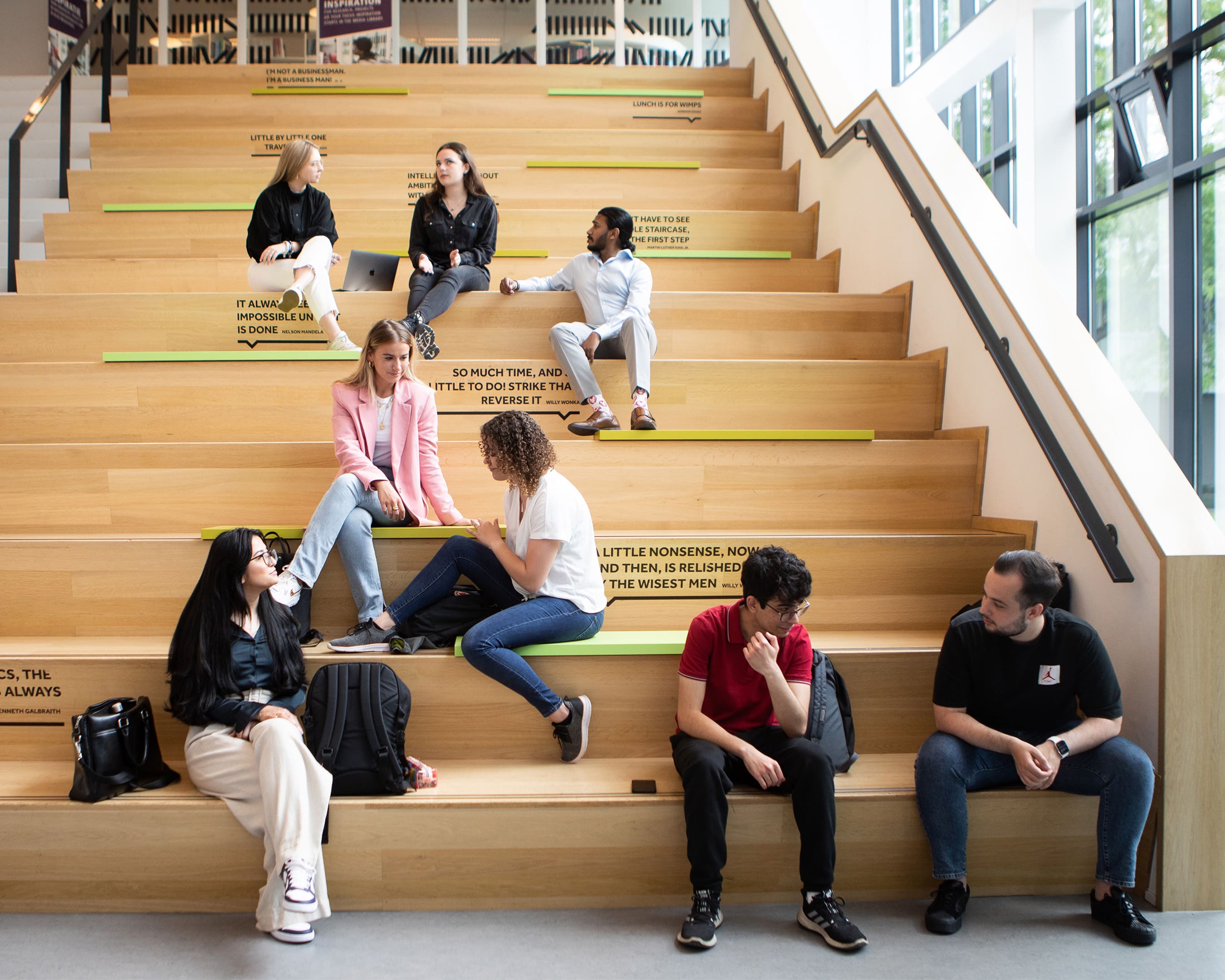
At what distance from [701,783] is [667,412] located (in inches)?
63.0

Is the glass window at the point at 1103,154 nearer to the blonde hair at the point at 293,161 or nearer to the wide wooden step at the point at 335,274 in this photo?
the wide wooden step at the point at 335,274

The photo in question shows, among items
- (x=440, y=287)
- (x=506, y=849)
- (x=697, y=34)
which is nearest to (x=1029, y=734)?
(x=506, y=849)

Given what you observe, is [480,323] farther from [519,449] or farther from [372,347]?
[519,449]

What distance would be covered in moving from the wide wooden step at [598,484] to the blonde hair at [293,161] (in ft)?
4.53

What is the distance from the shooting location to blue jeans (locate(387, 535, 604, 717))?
8.04 feet

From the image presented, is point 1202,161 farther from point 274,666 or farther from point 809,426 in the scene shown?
point 274,666

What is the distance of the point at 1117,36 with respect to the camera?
16.9 feet

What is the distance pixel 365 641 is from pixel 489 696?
0.38 meters

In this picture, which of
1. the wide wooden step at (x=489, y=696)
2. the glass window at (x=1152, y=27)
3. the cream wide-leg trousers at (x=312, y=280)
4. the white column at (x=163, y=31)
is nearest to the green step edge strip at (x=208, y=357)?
the cream wide-leg trousers at (x=312, y=280)

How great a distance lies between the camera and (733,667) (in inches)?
92.6

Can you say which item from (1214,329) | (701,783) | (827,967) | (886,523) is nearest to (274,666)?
(701,783)

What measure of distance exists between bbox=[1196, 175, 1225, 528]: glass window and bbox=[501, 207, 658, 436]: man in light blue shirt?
9.87 feet

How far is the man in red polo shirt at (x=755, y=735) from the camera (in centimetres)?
216

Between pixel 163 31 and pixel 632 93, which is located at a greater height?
pixel 163 31
